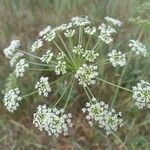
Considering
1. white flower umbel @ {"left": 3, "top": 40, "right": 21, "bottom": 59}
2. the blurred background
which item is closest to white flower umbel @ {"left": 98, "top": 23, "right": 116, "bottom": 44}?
the blurred background

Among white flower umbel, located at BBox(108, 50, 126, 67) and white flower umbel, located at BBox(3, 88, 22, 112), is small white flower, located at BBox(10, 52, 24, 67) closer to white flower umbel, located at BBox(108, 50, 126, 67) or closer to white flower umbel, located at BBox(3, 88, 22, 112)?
white flower umbel, located at BBox(3, 88, 22, 112)


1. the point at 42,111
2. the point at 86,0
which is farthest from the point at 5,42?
the point at 42,111

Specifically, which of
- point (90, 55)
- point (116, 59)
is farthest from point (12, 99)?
point (116, 59)

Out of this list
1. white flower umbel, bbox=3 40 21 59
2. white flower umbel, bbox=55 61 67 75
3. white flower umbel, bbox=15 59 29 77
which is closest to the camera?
white flower umbel, bbox=55 61 67 75

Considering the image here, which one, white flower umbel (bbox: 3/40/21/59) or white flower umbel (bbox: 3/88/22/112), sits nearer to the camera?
white flower umbel (bbox: 3/88/22/112)

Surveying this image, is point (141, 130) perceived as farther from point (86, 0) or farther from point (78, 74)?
point (86, 0)

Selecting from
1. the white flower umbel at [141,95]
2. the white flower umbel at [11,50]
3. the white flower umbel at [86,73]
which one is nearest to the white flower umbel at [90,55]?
the white flower umbel at [86,73]

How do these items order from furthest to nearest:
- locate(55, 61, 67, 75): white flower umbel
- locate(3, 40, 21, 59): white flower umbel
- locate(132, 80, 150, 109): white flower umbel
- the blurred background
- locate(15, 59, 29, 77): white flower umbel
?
locate(3, 40, 21, 59): white flower umbel → the blurred background → locate(15, 59, 29, 77): white flower umbel → locate(55, 61, 67, 75): white flower umbel → locate(132, 80, 150, 109): white flower umbel

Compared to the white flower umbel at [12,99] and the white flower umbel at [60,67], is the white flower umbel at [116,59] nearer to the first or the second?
the white flower umbel at [60,67]

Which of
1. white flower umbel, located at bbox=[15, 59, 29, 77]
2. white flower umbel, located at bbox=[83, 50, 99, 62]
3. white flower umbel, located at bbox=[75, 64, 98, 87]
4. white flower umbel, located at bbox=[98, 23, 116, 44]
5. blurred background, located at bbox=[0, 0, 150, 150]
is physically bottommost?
blurred background, located at bbox=[0, 0, 150, 150]

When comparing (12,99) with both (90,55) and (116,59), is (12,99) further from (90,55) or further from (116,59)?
(116,59)
